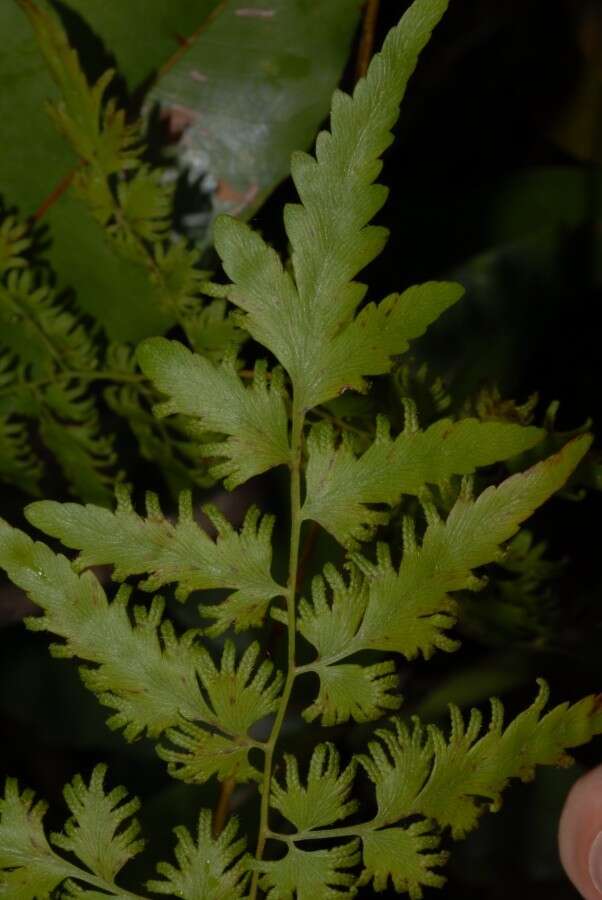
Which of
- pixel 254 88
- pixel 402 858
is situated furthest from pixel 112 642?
Result: pixel 254 88

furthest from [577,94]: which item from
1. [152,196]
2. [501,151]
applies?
[152,196]

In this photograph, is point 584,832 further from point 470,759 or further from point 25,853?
point 25,853

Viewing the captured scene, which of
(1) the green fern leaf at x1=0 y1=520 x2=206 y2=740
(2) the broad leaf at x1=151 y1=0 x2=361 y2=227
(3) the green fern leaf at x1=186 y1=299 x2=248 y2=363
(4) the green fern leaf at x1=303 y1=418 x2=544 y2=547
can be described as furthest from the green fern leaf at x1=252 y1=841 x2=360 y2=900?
(2) the broad leaf at x1=151 y1=0 x2=361 y2=227

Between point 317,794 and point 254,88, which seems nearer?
point 317,794

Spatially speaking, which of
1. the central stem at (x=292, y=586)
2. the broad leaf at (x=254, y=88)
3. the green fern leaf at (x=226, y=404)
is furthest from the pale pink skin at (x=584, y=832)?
the broad leaf at (x=254, y=88)

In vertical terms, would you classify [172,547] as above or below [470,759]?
above

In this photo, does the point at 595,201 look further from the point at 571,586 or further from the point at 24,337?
the point at 24,337

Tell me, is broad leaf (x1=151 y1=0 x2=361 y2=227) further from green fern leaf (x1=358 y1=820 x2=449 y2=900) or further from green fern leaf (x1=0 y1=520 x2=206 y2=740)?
green fern leaf (x1=358 y1=820 x2=449 y2=900)
